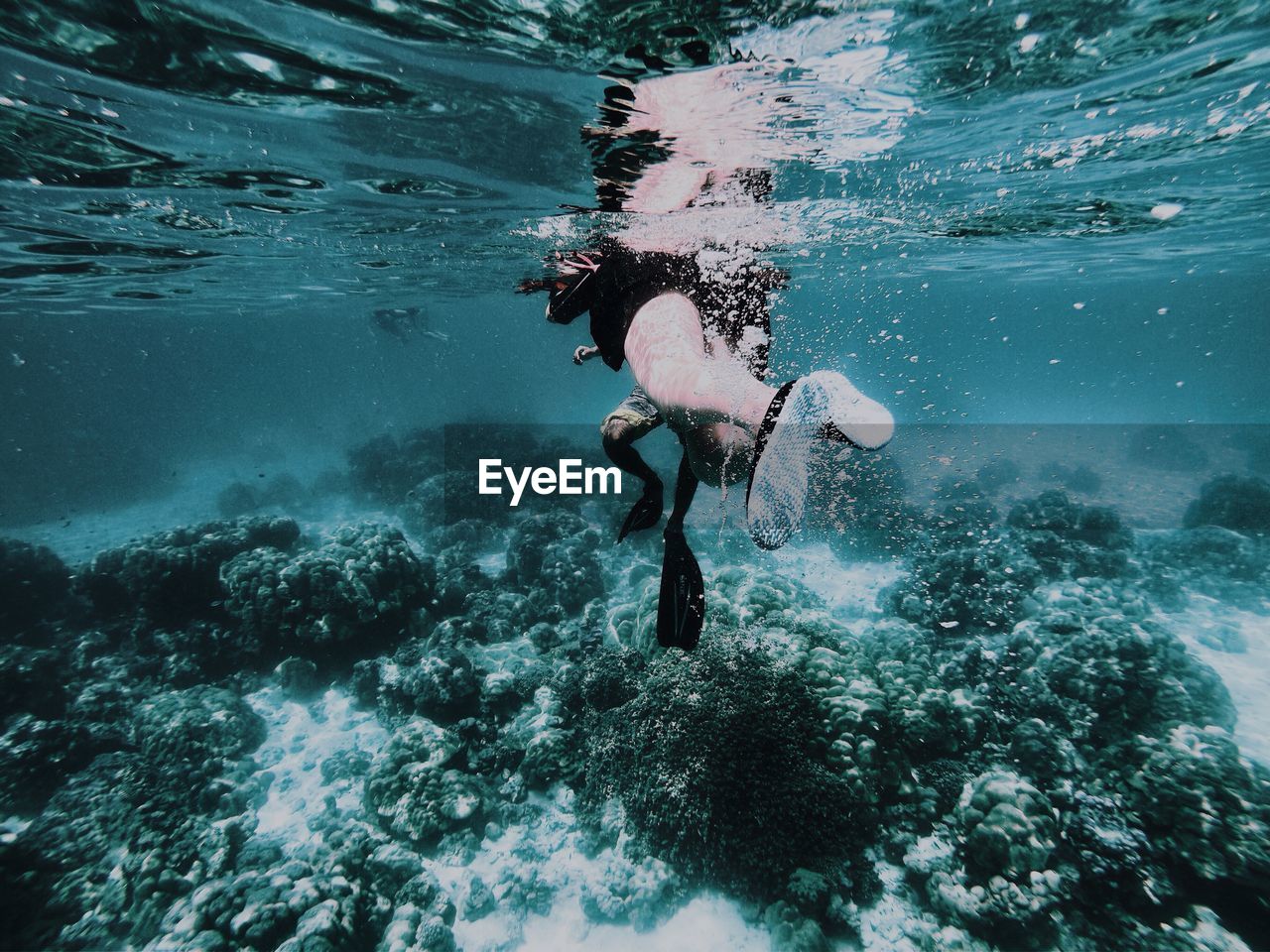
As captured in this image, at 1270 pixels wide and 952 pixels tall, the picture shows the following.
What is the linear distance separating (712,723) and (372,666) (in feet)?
20.3

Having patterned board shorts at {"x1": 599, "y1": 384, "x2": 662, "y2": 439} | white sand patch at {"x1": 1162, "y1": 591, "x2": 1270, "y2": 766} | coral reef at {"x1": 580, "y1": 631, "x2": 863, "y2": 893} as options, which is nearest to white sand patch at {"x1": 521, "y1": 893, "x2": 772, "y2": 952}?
coral reef at {"x1": 580, "y1": 631, "x2": 863, "y2": 893}

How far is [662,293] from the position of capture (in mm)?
3061

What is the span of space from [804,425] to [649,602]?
7045 mm

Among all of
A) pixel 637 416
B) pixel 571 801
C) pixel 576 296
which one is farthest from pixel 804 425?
pixel 571 801

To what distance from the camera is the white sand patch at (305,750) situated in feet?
20.8

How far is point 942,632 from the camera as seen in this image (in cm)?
935

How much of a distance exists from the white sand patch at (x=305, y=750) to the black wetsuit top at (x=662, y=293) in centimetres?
678

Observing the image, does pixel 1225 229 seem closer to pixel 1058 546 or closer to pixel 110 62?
pixel 1058 546

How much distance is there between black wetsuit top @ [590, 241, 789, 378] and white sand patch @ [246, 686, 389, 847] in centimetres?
678

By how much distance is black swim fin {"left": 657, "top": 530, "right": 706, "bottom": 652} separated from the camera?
4.19 m

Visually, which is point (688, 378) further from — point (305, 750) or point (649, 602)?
point (305, 750)

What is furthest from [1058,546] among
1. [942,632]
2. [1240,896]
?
[1240,896]

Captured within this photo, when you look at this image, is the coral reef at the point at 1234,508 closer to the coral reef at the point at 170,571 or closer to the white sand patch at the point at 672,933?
the white sand patch at the point at 672,933

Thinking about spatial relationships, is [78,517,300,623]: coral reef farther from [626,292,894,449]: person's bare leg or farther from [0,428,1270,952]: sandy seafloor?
[626,292,894,449]: person's bare leg
